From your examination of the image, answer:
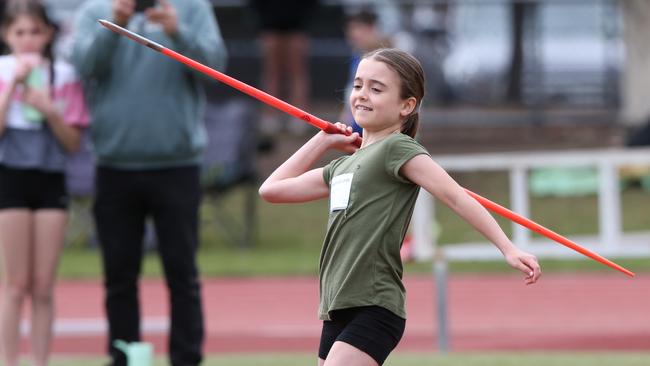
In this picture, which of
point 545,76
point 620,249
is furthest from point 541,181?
point 545,76

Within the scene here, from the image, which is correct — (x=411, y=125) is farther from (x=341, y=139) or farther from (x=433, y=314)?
(x=433, y=314)

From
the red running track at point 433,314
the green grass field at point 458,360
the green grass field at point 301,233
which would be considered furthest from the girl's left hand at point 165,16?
the green grass field at point 301,233

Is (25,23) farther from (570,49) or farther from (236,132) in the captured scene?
(570,49)

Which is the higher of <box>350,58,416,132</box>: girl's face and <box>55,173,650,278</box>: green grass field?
<box>55,173,650,278</box>: green grass field

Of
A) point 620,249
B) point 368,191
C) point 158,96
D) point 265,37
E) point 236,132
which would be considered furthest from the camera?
point 265,37

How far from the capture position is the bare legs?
7.16 m

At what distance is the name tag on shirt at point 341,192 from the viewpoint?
4.85 m

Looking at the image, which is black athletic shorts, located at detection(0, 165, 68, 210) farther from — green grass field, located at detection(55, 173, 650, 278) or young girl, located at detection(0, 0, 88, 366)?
green grass field, located at detection(55, 173, 650, 278)

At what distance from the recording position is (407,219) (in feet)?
15.9

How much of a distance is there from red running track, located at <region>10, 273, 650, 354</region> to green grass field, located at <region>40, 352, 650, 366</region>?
819 millimetres

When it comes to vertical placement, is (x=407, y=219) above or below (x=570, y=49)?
below

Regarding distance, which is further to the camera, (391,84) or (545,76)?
(545,76)

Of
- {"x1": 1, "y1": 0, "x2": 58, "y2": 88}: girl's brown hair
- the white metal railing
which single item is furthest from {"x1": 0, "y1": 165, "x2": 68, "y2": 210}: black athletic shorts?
the white metal railing

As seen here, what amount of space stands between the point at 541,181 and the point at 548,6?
197 inches
